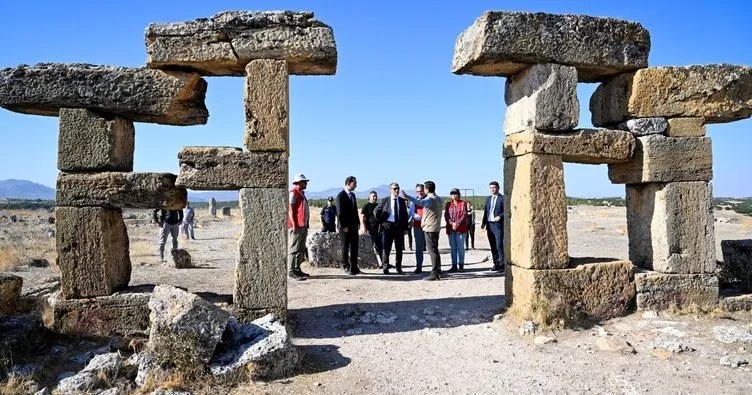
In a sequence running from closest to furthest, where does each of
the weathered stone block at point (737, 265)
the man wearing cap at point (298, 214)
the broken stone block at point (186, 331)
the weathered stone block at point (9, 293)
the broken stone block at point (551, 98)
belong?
the broken stone block at point (186, 331), the broken stone block at point (551, 98), the weathered stone block at point (9, 293), the weathered stone block at point (737, 265), the man wearing cap at point (298, 214)

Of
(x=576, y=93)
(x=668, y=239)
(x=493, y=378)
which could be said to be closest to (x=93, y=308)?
(x=493, y=378)

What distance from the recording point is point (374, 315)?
654 centimetres

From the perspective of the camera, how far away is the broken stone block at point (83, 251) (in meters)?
5.79

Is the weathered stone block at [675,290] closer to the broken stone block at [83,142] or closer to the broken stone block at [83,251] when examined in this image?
the broken stone block at [83,251]

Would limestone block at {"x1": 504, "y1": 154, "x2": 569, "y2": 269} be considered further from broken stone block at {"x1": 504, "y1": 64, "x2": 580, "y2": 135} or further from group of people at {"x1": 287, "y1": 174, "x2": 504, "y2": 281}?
group of people at {"x1": 287, "y1": 174, "x2": 504, "y2": 281}

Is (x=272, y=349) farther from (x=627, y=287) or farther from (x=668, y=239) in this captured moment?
(x=668, y=239)

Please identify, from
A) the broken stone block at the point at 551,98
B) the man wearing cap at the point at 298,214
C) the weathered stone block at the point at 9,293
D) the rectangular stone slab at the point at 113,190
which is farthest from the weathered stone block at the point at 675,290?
the weathered stone block at the point at 9,293

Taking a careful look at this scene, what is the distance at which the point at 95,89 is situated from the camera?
5863mm

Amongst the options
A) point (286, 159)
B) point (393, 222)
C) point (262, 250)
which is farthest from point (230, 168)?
point (393, 222)

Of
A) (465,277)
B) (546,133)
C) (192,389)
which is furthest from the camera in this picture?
(465,277)

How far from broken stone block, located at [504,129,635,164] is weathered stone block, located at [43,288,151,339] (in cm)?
469

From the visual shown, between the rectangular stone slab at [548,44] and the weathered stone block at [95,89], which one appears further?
the rectangular stone slab at [548,44]

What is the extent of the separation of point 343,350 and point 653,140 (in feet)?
14.9

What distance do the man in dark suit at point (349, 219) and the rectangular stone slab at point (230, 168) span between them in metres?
3.69
